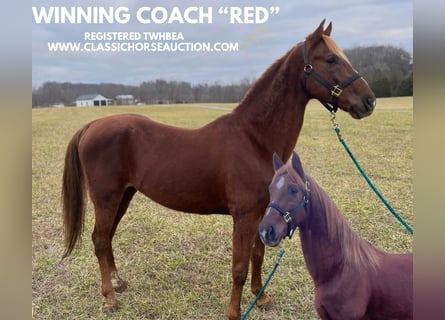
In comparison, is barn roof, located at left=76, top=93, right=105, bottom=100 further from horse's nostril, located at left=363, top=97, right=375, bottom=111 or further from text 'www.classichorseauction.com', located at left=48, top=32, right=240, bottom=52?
horse's nostril, located at left=363, top=97, right=375, bottom=111

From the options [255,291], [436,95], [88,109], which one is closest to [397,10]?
[436,95]

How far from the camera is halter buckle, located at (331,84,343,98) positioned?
1.95 m

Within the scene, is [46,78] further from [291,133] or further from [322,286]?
[322,286]

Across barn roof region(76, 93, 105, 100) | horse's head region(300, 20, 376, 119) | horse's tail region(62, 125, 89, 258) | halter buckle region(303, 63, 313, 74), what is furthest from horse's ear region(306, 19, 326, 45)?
horse's tail region(62, 125, 89, 258)

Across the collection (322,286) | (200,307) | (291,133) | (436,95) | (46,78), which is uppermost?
(46,78)

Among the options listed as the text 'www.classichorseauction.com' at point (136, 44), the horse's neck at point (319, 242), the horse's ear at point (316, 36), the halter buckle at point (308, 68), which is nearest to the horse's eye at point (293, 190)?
the horse's neck at point (319, 242)

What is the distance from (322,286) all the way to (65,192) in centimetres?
212

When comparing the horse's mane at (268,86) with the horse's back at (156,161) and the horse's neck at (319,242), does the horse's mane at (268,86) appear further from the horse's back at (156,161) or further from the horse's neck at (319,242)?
the horse's neck at (319,242)

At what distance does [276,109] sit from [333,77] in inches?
16.5

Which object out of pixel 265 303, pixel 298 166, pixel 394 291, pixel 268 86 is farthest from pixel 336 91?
pixel 265 303

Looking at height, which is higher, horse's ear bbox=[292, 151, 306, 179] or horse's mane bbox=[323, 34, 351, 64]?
horse's mane bbox=[323, 34, 351, 64]

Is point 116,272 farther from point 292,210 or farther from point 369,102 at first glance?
point 369,102

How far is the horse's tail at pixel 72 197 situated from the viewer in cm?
280

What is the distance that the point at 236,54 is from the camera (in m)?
2.26
